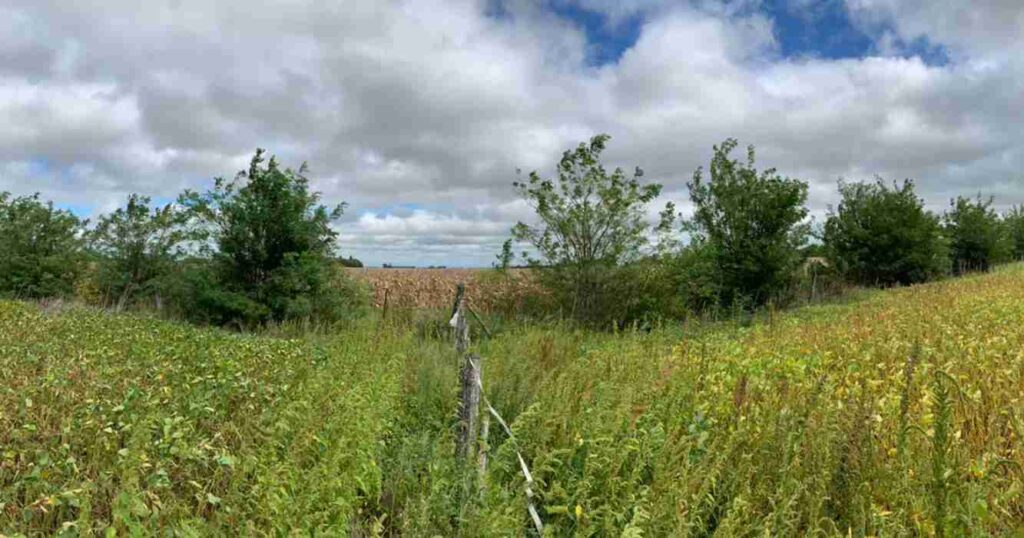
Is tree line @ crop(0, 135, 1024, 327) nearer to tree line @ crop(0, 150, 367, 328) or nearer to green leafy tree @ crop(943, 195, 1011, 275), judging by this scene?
tree line @ crop(0, 150, 367, 328)

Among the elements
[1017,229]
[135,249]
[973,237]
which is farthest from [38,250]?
[1017,229]

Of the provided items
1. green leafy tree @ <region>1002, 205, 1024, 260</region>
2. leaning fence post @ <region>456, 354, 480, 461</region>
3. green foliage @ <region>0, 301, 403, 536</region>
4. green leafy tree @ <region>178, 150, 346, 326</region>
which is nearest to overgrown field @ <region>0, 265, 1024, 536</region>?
green foliage @ <region>0, 301, 403, 536</region>

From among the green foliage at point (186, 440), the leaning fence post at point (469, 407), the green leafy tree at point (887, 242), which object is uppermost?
the green leafy tree at point (887, 242)

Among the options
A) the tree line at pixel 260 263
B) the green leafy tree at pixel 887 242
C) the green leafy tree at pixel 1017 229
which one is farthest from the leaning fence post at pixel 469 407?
Result: the green leafy tree at pixel 1017 229

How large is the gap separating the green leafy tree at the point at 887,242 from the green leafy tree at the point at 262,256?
20897mm

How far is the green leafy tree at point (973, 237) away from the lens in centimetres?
2895

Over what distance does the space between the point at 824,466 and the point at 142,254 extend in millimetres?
17618

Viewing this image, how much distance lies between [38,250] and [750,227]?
21501 mm

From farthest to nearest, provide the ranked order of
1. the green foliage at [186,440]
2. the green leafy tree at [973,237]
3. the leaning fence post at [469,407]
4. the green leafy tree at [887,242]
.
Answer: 1. the green leafy tree at [973,237]
2. the green leafy tree at [887,242]
3. the leaning fence post at [469,407]
4. the green foliage at [186,440]

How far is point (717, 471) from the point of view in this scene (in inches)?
101

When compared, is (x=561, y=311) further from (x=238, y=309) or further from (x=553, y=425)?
(x=553, y=425)

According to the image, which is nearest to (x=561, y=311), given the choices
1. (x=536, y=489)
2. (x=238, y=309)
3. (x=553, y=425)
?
(x=238, y=309)

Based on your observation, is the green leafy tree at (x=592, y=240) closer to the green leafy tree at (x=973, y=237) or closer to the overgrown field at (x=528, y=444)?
the overgrown field at (x=528, y=444)

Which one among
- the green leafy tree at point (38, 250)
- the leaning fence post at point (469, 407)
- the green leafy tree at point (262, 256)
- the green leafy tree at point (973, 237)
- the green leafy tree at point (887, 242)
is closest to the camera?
the leaning fence post at point (469, 407)
